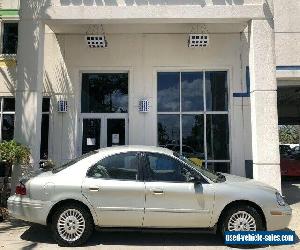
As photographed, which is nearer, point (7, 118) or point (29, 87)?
point (29, 87)

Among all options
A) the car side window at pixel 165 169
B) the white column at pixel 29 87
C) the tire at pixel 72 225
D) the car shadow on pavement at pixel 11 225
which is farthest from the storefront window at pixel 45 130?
the car side window at pixel 165 169

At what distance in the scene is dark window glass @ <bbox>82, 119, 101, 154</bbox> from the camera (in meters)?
11.9

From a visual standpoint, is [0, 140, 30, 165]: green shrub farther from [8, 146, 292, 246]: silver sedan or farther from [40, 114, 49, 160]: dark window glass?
[40, 114, 49, 160]: dark window glass

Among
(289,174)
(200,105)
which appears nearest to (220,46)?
(200,105)

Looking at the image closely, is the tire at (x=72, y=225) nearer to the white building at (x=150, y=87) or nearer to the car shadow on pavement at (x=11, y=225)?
the car shadow on pavement at (x=11, y=225)

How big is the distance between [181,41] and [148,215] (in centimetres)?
731

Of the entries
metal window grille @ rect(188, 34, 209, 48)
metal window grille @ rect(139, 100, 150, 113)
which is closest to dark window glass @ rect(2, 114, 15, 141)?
metal window grille @ rect(139, 100, 150, 113)

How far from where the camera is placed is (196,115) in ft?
39.1

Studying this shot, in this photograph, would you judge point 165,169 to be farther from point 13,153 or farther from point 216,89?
point 216,89

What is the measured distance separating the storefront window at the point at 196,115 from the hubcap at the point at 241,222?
5.61m

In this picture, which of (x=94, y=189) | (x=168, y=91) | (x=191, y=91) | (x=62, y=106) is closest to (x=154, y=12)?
(x=168, y=91)

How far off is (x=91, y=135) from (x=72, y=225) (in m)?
6.05

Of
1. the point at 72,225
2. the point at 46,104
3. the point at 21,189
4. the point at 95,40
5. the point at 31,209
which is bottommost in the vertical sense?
the point at 72,225

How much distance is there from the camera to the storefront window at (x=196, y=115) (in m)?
11.8
